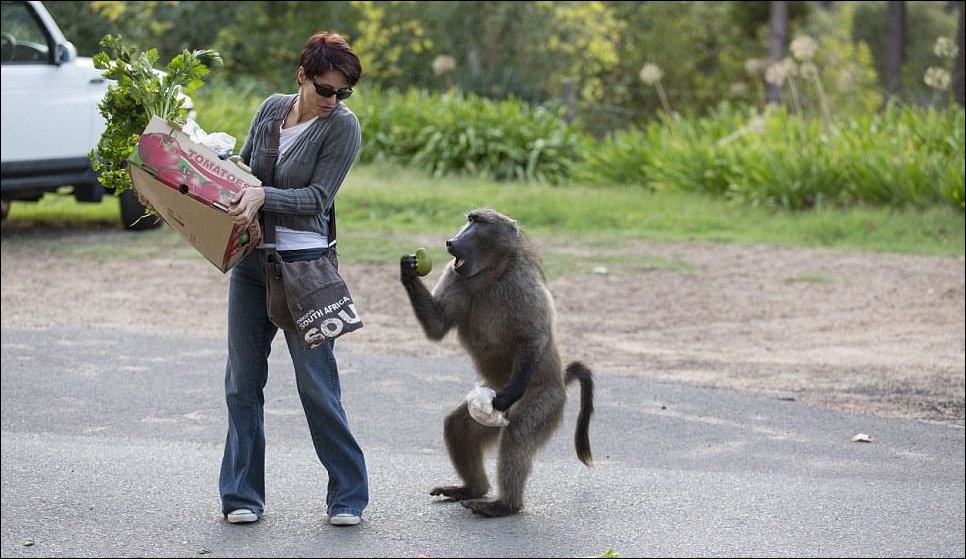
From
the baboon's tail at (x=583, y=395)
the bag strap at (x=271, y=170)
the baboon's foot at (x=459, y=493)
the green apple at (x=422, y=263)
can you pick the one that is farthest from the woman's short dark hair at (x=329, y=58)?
the baboon's foot at (x=459, y=493)

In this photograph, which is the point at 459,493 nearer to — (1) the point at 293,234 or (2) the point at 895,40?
(1) the point at 293,234

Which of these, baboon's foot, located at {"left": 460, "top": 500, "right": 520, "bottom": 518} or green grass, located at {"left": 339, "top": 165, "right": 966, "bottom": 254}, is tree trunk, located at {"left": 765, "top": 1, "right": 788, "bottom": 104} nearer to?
green grass, located at {"left": 339, "top": 165, "right": 966, "bottom": 254}

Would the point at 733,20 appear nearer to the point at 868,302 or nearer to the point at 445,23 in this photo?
the point at 445,23

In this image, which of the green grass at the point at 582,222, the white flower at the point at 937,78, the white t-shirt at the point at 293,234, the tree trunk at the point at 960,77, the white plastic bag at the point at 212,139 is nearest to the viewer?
the white plastic bag at the point at 212,139

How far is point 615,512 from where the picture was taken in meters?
5.93

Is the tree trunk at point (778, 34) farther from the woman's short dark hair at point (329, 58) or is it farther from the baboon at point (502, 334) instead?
the woman's short dark hair at point (329, 58)

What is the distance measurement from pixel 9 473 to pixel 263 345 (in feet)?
5.83

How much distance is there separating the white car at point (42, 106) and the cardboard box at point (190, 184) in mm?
8962

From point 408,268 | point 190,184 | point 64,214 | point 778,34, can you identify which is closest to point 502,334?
point 408,268

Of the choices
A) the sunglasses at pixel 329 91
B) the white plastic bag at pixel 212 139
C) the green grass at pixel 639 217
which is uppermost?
the sunglasses at pixel 329 91

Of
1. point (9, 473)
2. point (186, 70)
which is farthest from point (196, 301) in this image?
point (186, 70)

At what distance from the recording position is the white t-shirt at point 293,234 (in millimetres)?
4918

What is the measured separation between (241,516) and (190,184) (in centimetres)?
153

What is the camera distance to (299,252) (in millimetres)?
5000
